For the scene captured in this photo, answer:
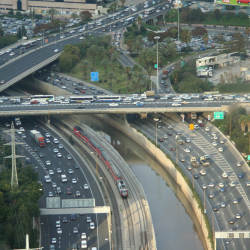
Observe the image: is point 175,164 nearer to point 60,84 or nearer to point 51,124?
point 51,124

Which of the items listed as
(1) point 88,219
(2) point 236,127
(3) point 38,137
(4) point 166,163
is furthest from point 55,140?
(1) point 88,219

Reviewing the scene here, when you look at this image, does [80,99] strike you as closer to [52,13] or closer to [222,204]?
[222,204]

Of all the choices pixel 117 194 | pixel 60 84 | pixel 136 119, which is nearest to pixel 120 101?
pixel 136 119

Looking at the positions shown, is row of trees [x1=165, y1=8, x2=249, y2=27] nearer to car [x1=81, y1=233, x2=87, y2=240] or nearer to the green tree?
the green tree

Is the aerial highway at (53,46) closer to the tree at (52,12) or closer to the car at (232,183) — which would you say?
the tree at (52,12)

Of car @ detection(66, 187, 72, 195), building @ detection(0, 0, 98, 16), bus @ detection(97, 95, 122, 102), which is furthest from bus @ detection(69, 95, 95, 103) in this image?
building @ detection(0, 0, 98, 16)
